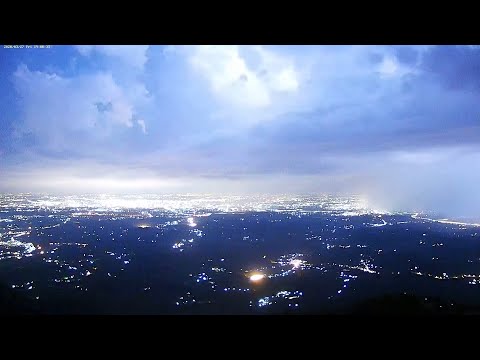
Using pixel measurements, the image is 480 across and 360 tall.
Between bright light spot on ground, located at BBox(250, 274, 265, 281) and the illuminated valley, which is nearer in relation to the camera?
the illuminated valley

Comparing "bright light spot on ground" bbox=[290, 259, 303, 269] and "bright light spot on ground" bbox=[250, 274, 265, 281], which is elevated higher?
"bright light spot on ground" bbox=[290, 259, 303, 269]

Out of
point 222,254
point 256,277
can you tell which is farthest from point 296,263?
point 222,254

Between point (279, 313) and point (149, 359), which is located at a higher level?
point (279, 313)

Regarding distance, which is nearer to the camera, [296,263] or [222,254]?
[296,263]

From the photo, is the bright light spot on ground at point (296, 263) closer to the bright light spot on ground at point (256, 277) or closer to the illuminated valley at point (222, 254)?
the illuminated valley at point (222, 254)

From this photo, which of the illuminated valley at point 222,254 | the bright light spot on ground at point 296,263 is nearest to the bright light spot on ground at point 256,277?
the illuminated valley at point 222,254

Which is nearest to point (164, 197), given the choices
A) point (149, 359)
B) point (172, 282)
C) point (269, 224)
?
point (172, 282)

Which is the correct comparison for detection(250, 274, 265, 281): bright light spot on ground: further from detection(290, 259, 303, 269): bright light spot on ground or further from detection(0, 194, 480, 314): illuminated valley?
detection(290, 259, 303, 269): bright light spot on ground

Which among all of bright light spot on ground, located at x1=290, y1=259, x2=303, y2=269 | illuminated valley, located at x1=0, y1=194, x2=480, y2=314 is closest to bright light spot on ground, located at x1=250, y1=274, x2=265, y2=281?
illuminated valley, located at x1=0, y1=194, x2=480, y2=314

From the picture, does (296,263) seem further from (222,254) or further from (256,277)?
(222,254)
